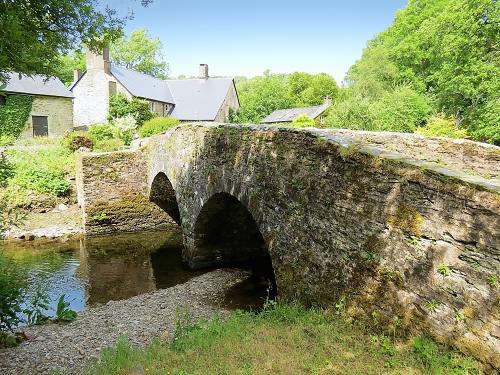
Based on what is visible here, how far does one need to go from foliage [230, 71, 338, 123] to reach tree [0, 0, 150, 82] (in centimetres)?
4553

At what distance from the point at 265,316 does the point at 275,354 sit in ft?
5.31

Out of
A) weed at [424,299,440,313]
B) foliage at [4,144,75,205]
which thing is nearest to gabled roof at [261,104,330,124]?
foliage at [4,144,75,205]

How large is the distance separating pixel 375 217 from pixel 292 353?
1.95 m

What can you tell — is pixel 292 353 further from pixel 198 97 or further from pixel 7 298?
pixel 198 97

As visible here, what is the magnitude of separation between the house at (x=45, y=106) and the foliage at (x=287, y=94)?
24.5m

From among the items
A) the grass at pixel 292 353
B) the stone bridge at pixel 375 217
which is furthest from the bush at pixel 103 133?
the grass at pixel 292 353

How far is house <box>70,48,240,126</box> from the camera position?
3428 centimetres

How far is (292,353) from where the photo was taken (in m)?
4.37

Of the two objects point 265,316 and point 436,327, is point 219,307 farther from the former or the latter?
point 436,327

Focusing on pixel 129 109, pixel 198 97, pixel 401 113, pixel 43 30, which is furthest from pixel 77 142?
pixel 198 97

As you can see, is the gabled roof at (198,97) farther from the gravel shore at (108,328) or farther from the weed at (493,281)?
the weed at (493,281)

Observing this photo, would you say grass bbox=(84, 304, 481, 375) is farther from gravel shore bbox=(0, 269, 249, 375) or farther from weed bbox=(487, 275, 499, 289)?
gravel shore bbox=(0, 269, 249, 375)

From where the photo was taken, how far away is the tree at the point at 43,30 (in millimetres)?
4062

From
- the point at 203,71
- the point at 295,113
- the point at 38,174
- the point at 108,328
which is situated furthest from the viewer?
the point at 295,113
